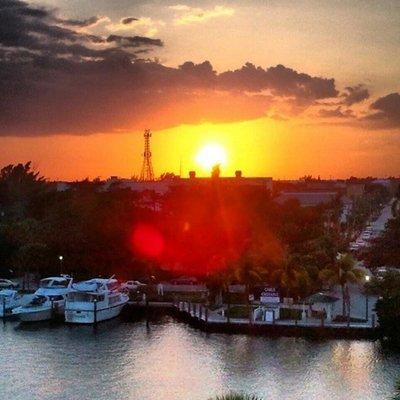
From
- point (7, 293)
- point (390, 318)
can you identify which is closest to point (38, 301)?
point (7, 293)

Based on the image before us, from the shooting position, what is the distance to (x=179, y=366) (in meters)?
32.5

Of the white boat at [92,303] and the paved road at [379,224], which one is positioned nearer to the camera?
the white boat at [92,303]

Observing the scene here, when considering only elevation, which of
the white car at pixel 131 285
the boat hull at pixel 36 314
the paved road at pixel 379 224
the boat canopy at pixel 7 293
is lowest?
the boat hull at pixel 36 314

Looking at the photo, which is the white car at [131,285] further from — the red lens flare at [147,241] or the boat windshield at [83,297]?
the boat windshield at [83,297]

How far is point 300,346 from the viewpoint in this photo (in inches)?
1393

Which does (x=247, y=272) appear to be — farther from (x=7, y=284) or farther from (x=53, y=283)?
(x=7, y=284)

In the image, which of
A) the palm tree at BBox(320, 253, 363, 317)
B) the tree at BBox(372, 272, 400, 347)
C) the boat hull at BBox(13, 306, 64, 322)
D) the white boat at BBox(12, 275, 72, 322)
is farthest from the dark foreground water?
the palm tree at BBox(320, 253, 363, 317)

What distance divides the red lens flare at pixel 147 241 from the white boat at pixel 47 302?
23.5 feet

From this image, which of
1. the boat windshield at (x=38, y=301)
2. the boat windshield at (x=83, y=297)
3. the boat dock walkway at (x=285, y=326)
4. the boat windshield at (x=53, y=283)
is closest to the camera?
the boat dock walkway at (x=285, y=326)

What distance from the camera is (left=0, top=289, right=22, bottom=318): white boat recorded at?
137 ft

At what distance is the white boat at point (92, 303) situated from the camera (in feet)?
133

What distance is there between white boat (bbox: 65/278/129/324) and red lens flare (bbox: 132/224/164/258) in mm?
7939

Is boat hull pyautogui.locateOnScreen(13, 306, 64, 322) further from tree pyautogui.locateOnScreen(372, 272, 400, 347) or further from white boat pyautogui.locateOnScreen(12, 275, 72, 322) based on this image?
tree pyautogui.locateOnScreen(372, 272, 400, 347)

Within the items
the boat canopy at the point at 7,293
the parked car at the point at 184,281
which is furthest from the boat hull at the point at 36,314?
the parked car at the point at 184,281
